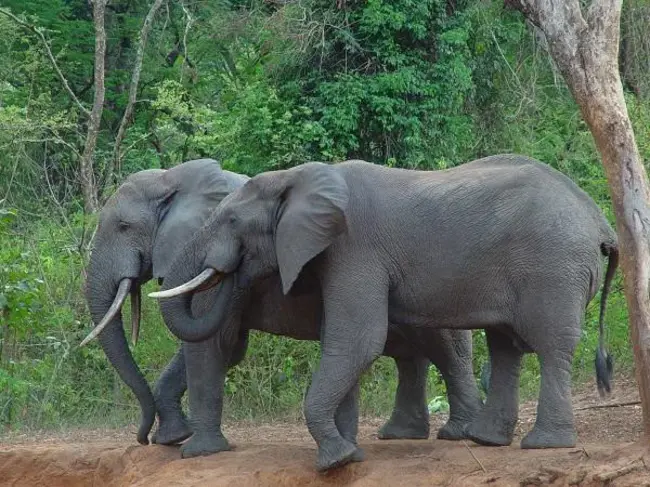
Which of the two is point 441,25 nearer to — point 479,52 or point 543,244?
point 479,52

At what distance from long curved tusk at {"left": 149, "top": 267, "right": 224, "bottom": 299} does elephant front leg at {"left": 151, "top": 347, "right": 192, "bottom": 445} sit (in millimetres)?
1282

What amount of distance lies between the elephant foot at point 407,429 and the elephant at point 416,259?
101cm

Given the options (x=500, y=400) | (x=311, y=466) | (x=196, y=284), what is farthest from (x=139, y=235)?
(x=500, y=400)

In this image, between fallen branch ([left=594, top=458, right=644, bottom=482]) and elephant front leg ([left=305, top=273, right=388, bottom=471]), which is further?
elephant front leg ([left=305, top=273, right=388, bottom=471])

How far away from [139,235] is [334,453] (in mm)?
2166

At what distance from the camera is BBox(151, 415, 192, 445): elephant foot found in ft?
29.6

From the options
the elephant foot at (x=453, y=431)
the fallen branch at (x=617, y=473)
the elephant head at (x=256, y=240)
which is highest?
the elephant head at (x=256, y=240)

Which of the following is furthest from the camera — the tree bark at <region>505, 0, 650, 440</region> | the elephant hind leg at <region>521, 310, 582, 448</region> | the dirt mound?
the elephant hind leg at <region>521, 310, 582, 448</region>

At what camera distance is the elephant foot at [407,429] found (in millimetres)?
9141

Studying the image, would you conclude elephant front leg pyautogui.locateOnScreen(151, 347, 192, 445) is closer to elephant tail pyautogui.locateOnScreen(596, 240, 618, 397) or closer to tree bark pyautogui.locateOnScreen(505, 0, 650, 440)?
elephant tail pyautogui.locateOnScreen(596, 240, 618, 397)

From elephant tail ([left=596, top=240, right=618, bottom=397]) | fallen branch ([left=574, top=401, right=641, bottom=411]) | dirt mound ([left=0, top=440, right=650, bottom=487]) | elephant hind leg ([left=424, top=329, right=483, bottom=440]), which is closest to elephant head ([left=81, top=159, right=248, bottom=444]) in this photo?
dirt mound ([left=0, top=440, right=650, bottom=487])

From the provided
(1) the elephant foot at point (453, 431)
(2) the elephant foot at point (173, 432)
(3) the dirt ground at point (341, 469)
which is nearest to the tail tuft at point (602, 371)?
(3) the dirt ground at point (341, 469)

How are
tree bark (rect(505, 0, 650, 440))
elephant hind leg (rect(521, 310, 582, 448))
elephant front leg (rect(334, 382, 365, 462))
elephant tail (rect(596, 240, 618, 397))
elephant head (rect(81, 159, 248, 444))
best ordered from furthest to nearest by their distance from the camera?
elephant head (rect(81, 159, 248, 444)) → elephant tail (rect(596, 240, 618, 397)) → elephant front leg (rect(334, 382, 365, 462)) → elephant hind leg (rect(521, 310, 582, 448)) → tree bark (rect(505, 0, 650, 440))

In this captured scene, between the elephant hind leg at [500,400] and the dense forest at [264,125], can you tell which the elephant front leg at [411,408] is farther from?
the dense forest at [264,125]
